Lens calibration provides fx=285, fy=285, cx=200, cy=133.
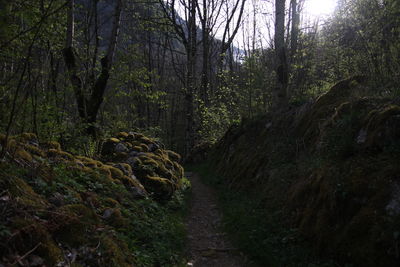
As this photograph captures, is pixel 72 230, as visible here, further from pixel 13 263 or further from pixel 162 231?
pixel 162 231

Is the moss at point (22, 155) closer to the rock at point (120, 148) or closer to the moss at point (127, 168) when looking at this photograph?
the moss at point (127, 168)

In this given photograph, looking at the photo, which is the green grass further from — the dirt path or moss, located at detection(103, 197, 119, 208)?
moss, located at detection(103, 197, 119, 208)

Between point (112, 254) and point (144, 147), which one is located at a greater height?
point (144, 147)

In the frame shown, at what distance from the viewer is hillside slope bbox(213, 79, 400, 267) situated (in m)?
3.55

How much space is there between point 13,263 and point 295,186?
4.91m

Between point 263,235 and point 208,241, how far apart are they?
3.86ft

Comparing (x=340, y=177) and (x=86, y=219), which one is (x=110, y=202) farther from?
(x=340, y=177)

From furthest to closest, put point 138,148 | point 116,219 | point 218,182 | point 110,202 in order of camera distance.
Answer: point 218,182
point 138,148
point 110,202
point 116,219

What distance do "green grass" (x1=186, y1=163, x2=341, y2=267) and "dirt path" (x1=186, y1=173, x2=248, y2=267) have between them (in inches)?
8.0

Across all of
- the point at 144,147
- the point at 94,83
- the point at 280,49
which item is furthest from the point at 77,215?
the point at 280,49

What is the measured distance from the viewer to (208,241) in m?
5.81

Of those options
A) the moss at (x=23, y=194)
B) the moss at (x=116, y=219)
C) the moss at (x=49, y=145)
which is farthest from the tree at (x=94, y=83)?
the moss at (x=23, y=194)

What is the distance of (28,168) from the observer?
4227 millimetres

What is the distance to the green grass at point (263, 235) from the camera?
4.25 m
